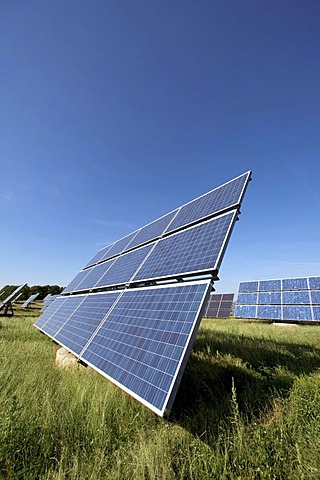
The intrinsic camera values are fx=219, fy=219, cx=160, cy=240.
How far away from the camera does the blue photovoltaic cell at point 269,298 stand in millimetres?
18125

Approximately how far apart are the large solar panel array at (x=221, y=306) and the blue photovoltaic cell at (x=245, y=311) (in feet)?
7.00

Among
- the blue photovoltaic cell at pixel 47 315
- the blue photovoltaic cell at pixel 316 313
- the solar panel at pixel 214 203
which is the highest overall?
the blue photovoltaic cell at pixel 316 313

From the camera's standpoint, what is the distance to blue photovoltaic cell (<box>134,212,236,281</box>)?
429 cm

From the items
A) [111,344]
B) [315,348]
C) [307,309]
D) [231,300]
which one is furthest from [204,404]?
[231,300]

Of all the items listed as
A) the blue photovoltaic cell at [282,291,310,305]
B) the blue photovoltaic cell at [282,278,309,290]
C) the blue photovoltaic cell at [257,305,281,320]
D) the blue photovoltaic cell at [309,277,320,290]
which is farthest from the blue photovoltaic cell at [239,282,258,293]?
the blue photovoltaic cell at [309,277,320,290]

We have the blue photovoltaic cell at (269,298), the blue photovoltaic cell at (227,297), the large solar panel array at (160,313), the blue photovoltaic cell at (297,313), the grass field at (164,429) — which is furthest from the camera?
the blue photovoltaic cell at (227,297)

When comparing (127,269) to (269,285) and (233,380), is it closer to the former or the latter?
(233,380)

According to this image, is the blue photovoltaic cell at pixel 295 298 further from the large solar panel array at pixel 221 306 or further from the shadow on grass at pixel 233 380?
the shadow on grass at pixel 233 380

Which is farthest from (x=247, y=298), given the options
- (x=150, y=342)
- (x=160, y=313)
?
(x=150, y=342)

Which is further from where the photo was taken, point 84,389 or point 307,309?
point 307,309

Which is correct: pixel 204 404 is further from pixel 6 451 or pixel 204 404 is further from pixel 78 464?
pixel 6 451

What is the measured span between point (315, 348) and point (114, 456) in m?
7.12

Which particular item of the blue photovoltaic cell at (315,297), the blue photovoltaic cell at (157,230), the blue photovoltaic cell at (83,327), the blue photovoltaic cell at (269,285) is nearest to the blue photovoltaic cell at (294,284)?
the blue photovoltaic cell at (269,285)

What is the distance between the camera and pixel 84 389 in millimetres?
3811
